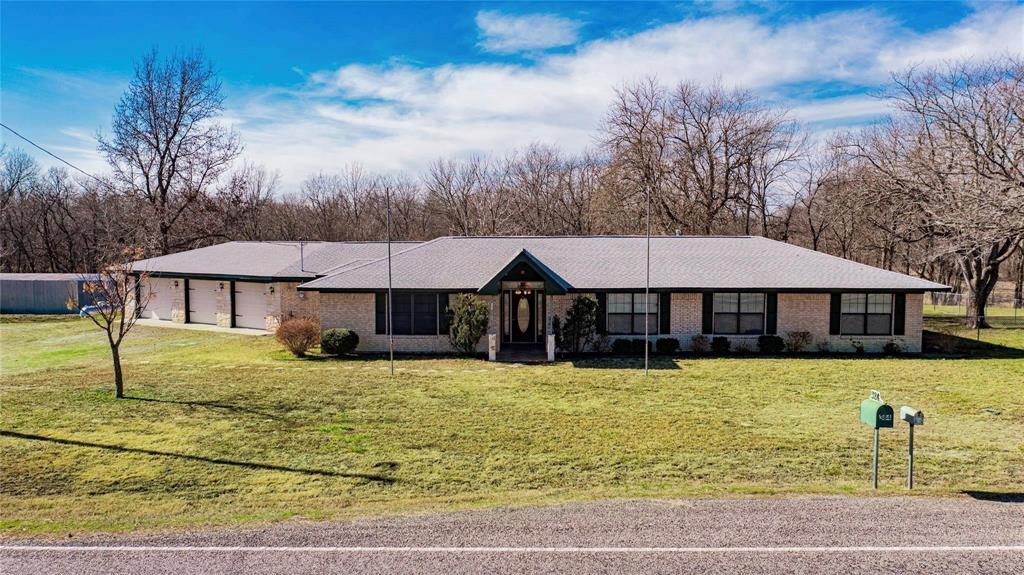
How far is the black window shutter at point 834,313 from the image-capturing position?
71.6 ft

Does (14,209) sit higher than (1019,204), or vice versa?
(14,209)

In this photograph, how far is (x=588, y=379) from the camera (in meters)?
17.3

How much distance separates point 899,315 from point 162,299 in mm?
31760

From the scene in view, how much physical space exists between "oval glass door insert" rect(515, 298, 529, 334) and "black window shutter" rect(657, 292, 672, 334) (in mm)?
4780

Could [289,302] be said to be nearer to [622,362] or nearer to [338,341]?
[338,341]

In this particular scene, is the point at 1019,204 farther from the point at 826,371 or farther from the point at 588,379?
the point at 588,379

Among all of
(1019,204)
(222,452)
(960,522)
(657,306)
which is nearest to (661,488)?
(960,522)

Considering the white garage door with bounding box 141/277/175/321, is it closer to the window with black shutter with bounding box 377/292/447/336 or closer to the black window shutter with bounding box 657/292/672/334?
the window with black shutter with bounding box 377/292/447/336

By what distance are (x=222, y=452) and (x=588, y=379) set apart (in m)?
9.69

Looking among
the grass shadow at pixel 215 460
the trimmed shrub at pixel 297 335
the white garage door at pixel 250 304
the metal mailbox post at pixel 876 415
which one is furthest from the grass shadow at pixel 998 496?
the white garage door at pixel 250 304

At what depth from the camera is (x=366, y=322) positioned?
2186 centimetres

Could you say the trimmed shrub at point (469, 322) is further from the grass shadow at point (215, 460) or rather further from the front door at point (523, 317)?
the grass shadow at point (215, 460)

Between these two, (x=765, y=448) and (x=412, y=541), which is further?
(x=765, y=448)

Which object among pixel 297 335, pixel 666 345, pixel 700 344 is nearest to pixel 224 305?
pixel 297 335
